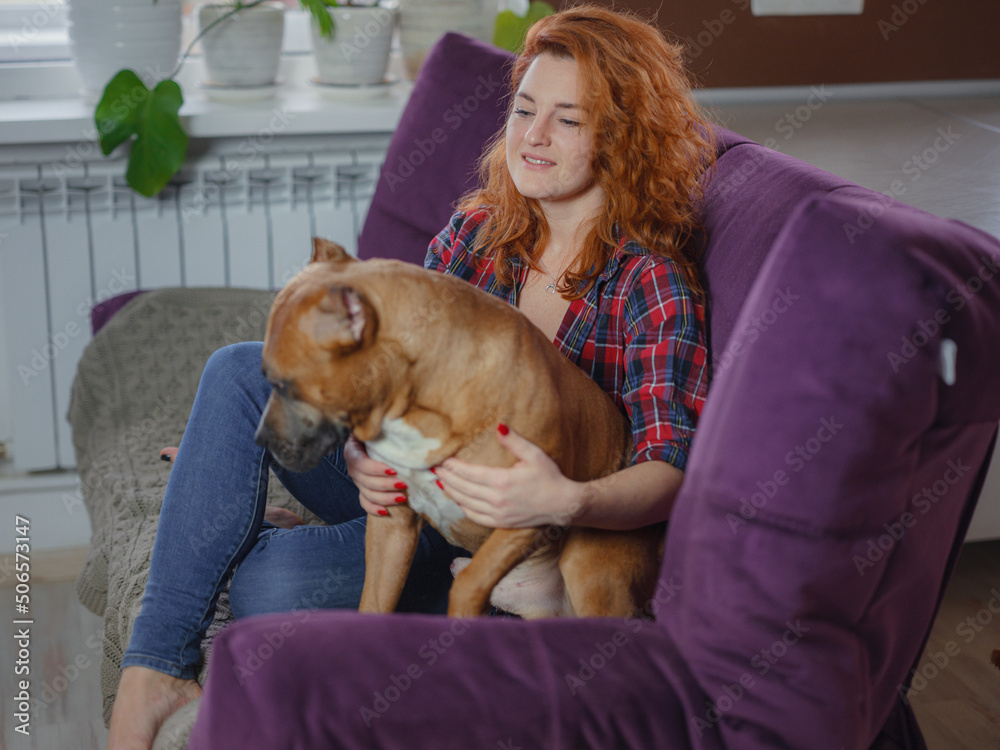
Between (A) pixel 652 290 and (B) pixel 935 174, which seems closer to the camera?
(A) pixel 652 290

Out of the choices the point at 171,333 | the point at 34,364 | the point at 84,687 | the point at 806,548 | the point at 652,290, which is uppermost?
the point at 652,290

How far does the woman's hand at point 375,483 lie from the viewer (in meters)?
1.23

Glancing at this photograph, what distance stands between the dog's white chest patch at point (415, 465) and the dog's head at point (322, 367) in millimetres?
36

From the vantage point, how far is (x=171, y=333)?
88.0 inches

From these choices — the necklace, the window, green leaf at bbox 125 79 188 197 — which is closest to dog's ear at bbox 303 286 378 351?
the necklace

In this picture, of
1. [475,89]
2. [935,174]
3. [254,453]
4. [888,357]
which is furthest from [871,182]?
[254,453]

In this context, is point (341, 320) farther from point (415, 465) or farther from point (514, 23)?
point (514, 23)

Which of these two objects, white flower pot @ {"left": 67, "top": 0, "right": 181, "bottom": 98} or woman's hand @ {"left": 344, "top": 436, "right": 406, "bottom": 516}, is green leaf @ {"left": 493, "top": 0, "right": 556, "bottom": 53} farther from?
woman's hand @ {"left": 344, "top": 436, "right": 406, "bottom": 516}

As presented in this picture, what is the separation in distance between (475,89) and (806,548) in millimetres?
1367

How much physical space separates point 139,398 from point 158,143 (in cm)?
62

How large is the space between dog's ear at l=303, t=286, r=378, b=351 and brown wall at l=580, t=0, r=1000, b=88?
181 cm

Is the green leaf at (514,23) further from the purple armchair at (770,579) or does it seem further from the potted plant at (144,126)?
the purple armchair at (770,579)

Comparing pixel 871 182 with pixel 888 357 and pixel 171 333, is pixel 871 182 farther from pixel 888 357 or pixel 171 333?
pixel 171 333

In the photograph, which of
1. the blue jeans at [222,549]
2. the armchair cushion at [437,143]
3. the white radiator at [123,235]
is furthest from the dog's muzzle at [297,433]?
the white radiator at [123,235]
